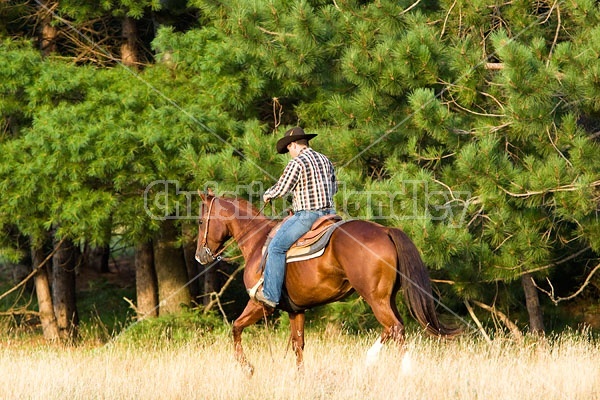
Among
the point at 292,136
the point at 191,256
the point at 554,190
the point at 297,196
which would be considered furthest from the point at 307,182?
the point at 191,256

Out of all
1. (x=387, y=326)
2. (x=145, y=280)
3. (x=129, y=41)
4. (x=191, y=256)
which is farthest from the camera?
(x=191, y=256)

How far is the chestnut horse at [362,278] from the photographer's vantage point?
8.23 m

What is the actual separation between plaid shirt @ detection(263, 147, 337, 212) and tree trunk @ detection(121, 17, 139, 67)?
309 inches

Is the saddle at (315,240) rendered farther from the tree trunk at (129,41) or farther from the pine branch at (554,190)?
the tree trunk at (129,41)

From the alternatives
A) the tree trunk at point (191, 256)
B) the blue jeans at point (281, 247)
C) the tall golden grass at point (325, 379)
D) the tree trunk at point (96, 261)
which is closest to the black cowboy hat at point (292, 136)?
the blue jeans at point (281, 247)

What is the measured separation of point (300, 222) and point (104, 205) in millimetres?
5049

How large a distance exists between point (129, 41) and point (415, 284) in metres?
9.58

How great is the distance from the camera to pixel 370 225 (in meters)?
8.46

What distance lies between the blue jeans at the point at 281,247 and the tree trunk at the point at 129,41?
7.95 metres

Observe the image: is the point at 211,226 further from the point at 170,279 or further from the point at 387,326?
the point at 170,279

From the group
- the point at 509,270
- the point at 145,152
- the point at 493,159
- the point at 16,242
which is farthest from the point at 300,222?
the point at 16,242

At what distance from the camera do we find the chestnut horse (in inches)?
324

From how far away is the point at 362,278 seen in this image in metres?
8.39

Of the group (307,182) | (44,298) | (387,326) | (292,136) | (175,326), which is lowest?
(175,326)
